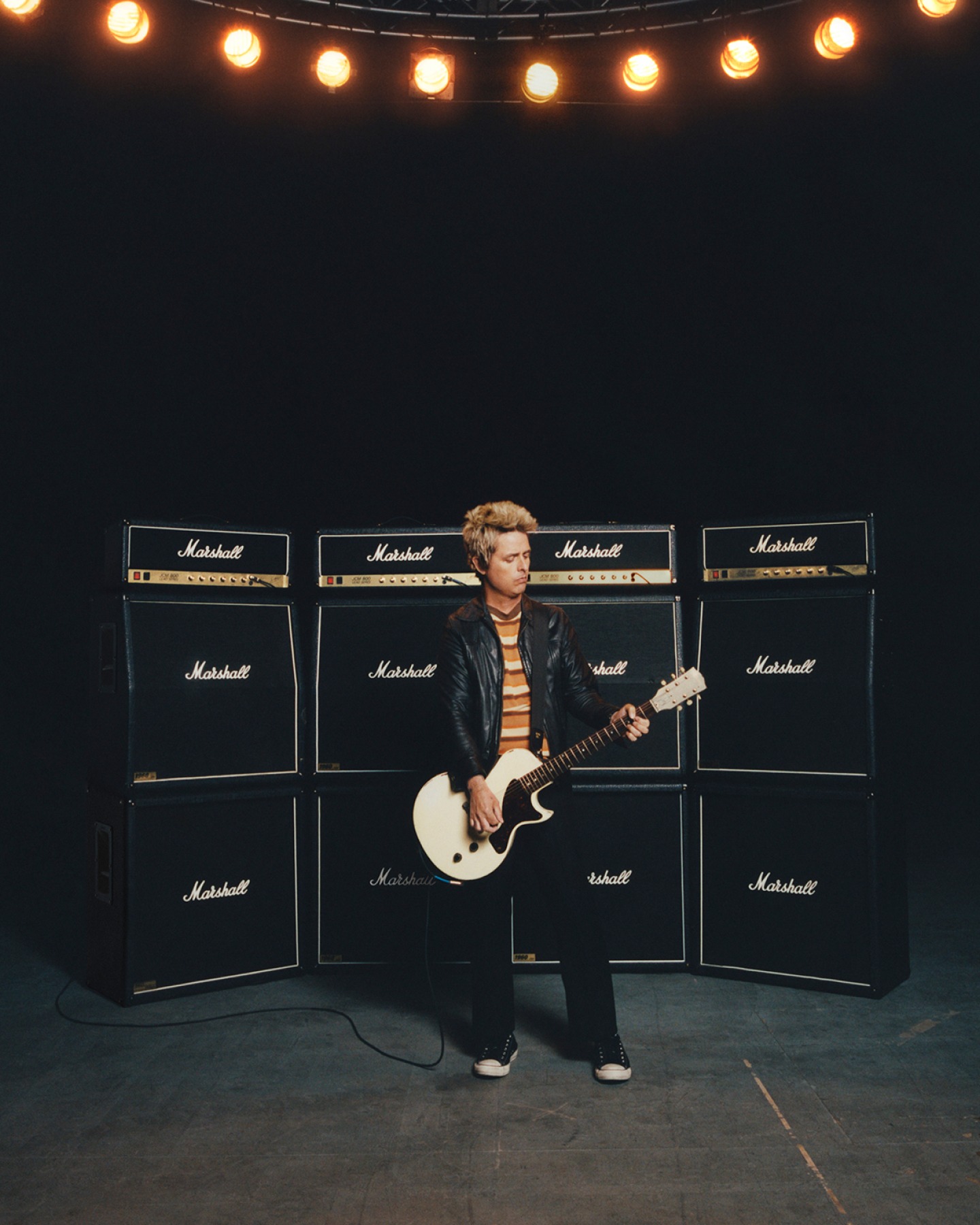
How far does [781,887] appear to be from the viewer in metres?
3.45

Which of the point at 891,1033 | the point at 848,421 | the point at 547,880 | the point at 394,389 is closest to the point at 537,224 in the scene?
the point at 394,389

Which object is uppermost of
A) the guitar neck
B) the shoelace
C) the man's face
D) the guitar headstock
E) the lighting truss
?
the lighting truss

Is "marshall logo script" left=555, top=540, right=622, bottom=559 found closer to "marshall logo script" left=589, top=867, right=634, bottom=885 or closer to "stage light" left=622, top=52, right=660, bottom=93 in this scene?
"marshall logo script" left=589, top=867, right=634, bottom=885

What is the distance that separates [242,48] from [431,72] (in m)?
0.72

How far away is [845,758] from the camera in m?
3.38

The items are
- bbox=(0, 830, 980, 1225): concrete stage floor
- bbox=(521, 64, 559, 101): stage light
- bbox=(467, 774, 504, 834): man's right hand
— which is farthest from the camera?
bbox=(521, 64, 559, 101): stage light

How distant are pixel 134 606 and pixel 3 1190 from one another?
1.74 m

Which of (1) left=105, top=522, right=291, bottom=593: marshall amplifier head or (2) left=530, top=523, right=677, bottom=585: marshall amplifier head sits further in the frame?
(2) left=530, top=523, right=677, bottom=585: marshall amplifier head

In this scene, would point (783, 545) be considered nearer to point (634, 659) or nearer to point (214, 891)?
point (634, 659)

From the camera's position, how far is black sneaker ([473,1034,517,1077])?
2723mm

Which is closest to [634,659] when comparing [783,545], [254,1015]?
[783,545]

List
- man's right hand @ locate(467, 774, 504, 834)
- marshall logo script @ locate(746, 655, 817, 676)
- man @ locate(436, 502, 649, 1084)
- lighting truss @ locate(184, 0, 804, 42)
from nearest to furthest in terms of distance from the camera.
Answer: man's right hand @ locate(467, 774, 504, 834)
man @ locate(436, 502, 649, 1084)
marshall logo script @ locate(746, 655, 817, 676)
lighting truss @ locate(184, 0, 804, 42)

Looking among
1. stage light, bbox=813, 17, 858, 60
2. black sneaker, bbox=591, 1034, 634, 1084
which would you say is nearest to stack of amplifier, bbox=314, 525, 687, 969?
black sneaker, bbox=591, 1034, 634, 1084

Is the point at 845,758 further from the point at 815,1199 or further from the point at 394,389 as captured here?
the point at 394,389
